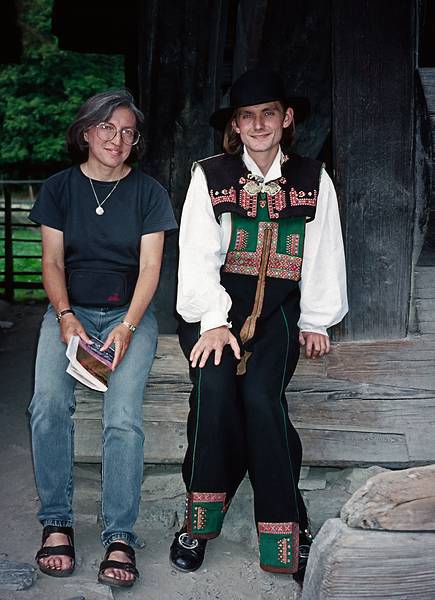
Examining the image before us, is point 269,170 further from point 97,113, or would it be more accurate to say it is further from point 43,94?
point 43,94

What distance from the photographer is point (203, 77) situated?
4461 millimetres

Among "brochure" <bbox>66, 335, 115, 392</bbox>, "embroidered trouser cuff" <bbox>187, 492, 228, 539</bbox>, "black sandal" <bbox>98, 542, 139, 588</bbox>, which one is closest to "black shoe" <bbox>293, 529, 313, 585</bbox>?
"embroidered trouser cuff" <bbox>187, 492, 228, 539</bbox>

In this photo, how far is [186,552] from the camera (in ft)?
10.9

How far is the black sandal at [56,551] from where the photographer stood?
3.19 m

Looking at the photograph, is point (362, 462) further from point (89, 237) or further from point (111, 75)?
point (111, 75)

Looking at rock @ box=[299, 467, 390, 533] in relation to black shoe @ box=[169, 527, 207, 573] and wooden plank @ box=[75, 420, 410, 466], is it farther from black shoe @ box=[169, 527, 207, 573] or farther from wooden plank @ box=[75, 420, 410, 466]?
black shoe @ box=[169, 527, 207, 573]

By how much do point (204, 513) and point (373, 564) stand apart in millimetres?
1484

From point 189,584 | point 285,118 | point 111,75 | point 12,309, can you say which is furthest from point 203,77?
point 111,75

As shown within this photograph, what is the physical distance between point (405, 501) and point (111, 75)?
22.1 meters

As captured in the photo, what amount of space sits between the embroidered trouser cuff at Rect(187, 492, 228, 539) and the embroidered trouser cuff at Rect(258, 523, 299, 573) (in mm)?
215

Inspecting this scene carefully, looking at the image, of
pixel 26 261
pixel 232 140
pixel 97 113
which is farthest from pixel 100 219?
pixel 26 261

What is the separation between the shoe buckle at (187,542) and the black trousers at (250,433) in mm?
218

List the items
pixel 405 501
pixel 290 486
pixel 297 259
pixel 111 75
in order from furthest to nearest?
pixel 111 75
pixel 297 259
pixel 290 486
pixel 405 501

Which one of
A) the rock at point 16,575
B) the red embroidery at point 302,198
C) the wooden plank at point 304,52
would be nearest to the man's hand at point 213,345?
the red embroidery at point 302,198
